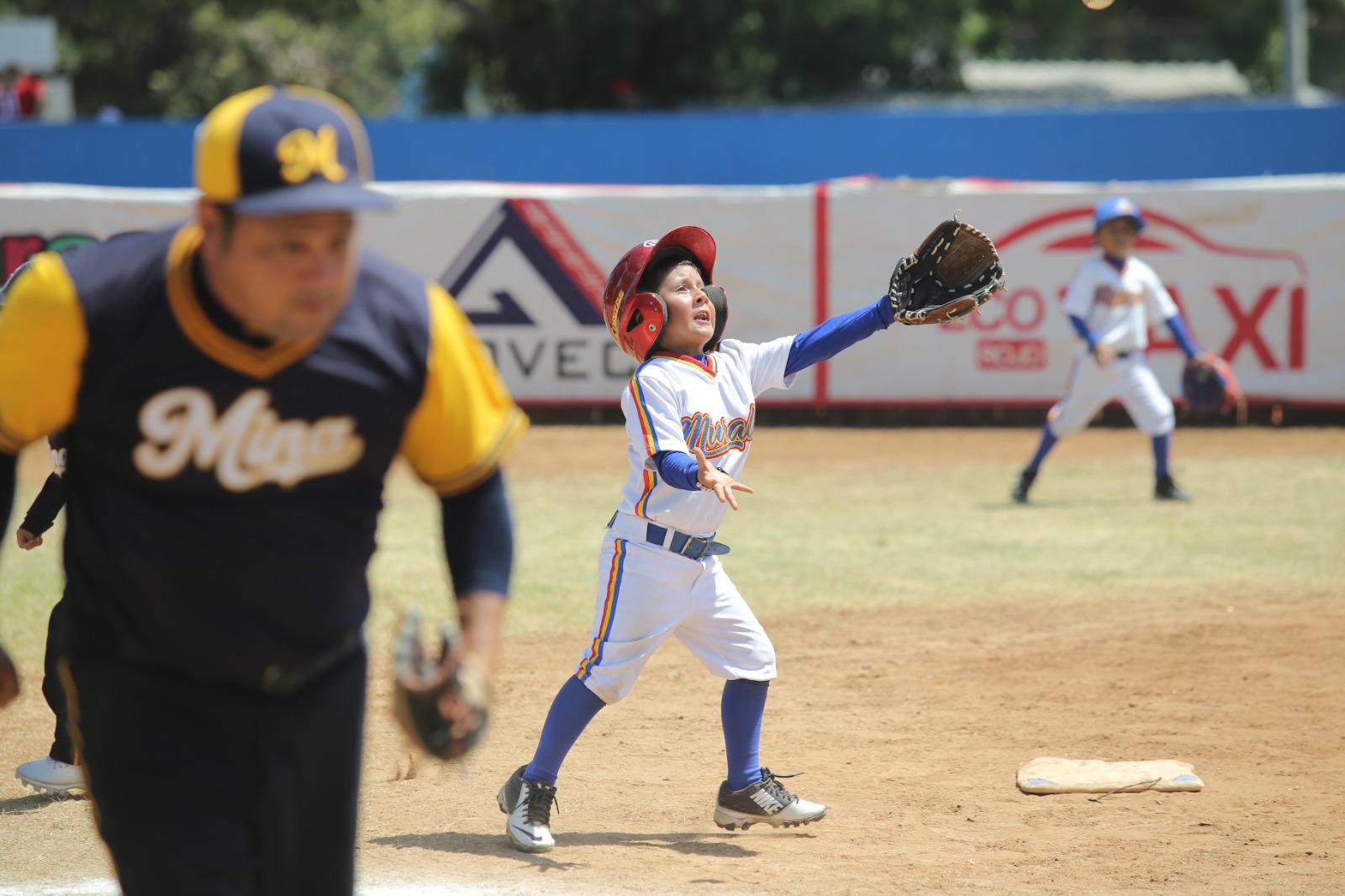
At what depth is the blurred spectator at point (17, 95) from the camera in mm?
23625

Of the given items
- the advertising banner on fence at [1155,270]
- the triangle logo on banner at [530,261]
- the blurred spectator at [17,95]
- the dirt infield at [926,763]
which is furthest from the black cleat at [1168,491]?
the blurred spectator at [17,95]

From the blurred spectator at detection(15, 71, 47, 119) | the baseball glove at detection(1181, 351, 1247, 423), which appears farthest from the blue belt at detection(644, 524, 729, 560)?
the blurred spectator at detection(15, 71, 47, 119)

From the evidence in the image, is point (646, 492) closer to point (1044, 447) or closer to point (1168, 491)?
point (1044, 447)

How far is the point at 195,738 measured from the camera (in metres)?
2.75

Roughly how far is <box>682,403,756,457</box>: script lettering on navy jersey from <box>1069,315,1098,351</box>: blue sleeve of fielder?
22.7 ft

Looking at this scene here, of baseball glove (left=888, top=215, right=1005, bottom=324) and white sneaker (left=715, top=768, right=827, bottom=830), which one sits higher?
baseball glove (left=888, top=215, right=1005, bottom=324)

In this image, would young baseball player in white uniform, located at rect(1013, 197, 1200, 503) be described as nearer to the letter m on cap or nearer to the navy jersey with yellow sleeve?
the navy jersey with yellow sleeve

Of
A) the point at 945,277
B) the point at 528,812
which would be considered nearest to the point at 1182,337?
the point at 945,277

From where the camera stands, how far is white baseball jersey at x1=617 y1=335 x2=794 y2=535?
192 inches

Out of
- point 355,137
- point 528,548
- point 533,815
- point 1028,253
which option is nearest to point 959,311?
point 533,815

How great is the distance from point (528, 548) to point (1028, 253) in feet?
23.7

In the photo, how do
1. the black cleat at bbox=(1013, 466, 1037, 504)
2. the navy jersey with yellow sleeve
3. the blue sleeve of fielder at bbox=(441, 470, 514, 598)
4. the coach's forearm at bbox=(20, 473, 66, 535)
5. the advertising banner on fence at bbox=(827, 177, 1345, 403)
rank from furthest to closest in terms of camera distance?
the advertising banner on fence at bbox=(827, 177, 1345, 403) → the black cleat at bbox=(1013, 466, 1037, 504) → the coach's forearm at bbox=(20, 473, 66, 535) → the blue sleeve of fielder at bbox=(441, 470, 514, 598) → the navy jersey with yellow sleeve

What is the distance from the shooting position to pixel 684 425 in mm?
4965

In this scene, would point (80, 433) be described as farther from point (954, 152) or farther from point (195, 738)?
point (954, 152)
